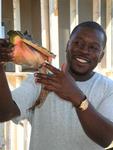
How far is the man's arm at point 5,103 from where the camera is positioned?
2.11 meters

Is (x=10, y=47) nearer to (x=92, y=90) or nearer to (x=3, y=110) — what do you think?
(x=3, y=110)

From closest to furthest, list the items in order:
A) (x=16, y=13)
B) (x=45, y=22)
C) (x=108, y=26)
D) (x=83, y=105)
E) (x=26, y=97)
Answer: (x=83, y=105)
(x=26, y=97)
(x=16, y=13)
(x=45, y=22)
(x=108, y=26)

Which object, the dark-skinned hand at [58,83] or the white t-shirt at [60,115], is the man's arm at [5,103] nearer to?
the white t-shirt at [60,115]

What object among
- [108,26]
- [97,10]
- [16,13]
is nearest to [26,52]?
[16,13]

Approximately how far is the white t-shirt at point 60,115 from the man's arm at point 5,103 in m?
0.07

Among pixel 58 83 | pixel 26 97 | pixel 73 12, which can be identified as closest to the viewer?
pixel 58 83

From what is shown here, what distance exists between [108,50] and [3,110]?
14.3ft

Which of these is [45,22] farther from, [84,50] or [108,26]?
[84,50]

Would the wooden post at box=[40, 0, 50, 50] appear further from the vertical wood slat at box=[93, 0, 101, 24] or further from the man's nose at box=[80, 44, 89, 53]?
the man's nose at box=[80, 44, 89, 53]

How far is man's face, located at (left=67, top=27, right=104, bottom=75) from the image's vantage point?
2240 millimetres

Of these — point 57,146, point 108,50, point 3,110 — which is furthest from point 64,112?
point 108,50

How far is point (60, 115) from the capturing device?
2260 millimetres

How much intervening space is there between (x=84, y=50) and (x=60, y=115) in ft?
1.22

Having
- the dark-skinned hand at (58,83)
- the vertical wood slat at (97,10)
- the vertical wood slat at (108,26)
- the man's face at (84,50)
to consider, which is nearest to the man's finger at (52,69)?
the dark-skinned hand at (58,83)
